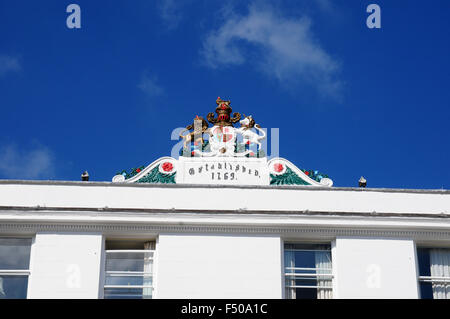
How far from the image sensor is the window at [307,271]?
1035 inches

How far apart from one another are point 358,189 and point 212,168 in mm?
3985

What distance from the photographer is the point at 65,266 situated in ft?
85.1

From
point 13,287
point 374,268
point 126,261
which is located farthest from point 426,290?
point 13,287

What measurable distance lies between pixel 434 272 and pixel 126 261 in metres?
7.93

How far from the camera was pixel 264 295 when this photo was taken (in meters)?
25.8

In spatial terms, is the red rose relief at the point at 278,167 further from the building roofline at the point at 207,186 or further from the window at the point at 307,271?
the window at the point at 307,271

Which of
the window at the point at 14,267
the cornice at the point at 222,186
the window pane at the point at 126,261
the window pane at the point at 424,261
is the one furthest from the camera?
the cornice at the point at 222,186

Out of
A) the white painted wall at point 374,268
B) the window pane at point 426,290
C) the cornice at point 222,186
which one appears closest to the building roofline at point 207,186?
the cornice at point 222,186

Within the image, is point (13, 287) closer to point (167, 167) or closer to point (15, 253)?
point (15, 253)

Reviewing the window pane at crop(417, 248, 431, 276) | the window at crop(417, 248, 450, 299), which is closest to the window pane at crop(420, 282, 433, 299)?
the window at crop(417, 248, 450, 299)

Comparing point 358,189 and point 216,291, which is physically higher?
point 358,189

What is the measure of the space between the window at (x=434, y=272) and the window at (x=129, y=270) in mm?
6934

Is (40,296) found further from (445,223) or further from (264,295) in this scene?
(445,223)
